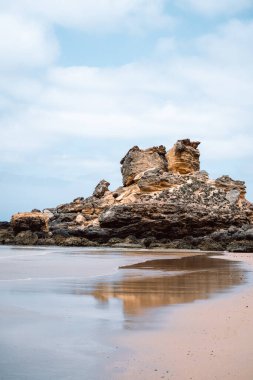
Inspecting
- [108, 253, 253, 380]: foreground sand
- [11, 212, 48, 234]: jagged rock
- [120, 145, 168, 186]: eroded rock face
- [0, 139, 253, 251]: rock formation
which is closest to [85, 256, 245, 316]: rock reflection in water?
[108, 253, 253, 380]: foreground sand

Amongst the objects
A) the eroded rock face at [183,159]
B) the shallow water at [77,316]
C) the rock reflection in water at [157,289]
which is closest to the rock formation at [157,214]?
the eroded rock face at [183,159]

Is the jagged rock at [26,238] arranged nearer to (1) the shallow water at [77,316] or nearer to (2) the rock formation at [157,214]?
(2) the rock formation at [157,214]

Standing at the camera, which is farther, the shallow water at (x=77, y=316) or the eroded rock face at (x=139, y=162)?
the eroded rock face at (x=139, y=162)

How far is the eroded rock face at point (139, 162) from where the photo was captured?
52188 millimetres

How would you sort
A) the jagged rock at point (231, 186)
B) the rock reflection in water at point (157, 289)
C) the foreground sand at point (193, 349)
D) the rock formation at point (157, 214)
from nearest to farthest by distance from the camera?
the foreground sand at point (193, 349), the rock reflection in water at point (157, 289), the rock formation at point (157, 214), the jagged rock at point (231, 186)

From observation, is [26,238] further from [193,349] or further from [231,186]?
[193,349]

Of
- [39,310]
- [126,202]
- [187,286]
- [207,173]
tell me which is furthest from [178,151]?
[39,310]

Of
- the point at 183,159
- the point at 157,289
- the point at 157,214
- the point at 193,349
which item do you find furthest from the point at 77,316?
the point at 183,159

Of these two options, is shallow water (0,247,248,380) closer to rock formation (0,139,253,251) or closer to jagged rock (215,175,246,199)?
rock formation (0,139,253,251)

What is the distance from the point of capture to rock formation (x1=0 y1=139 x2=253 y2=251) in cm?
4006

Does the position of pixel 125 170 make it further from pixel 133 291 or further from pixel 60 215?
pixel 133 291

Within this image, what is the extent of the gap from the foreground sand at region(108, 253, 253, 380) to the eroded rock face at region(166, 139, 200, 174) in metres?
46.8

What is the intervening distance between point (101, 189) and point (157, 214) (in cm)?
1823

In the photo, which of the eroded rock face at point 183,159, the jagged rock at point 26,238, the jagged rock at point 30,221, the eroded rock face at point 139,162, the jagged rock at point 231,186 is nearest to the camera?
the jagged rock at point 26,238
